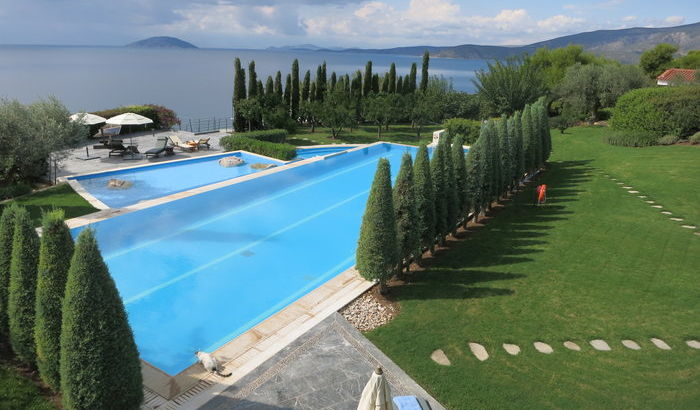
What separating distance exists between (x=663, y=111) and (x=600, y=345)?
2792 centimetres

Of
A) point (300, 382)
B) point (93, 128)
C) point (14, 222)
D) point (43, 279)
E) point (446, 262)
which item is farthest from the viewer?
point (93, 128)

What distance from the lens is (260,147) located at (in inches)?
1075

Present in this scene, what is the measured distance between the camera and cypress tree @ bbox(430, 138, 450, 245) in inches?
525

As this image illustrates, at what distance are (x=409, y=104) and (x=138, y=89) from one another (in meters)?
69.2

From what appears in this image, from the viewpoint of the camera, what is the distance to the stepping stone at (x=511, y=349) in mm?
9043

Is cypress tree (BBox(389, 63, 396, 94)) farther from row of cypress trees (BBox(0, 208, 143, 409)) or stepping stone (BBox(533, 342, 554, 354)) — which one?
row of cypress trees (BBox(0, 208, 143, 409))

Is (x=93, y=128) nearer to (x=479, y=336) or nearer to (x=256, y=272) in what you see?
(x=256, y=272)

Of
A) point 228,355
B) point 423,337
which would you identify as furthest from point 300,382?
point 423,337

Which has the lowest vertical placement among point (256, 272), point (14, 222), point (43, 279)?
point (256, 272)

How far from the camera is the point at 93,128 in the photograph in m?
29.2

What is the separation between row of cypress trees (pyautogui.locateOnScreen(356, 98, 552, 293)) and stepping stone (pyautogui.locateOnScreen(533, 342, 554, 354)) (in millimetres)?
3565

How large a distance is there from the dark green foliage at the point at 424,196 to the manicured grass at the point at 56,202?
37.5 ft

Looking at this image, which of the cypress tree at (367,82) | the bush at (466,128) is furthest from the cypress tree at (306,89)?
the bush at (466,128)

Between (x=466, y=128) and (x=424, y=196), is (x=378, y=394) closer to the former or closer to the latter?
(x=424, y=196)
